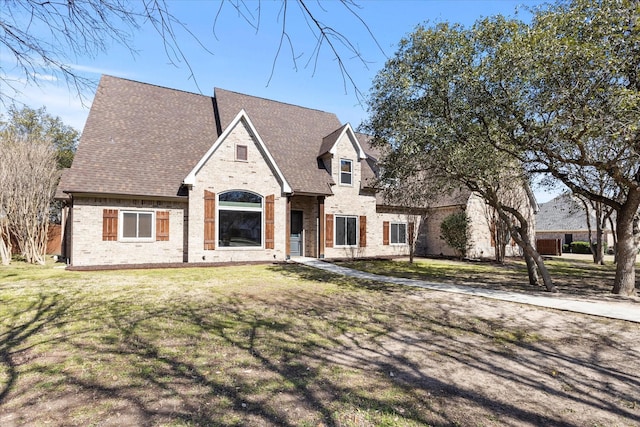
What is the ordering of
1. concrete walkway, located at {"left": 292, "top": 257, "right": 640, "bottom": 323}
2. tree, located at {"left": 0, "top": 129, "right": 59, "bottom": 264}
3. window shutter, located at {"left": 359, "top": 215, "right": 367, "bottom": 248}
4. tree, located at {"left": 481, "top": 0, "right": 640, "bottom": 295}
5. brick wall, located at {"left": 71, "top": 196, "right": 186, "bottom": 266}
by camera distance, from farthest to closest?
window shutter, located at {"left": 359, "top": 215, "right": 367, "bottom": 248} → tree, located at {"left": 0, "top": 129, "right": 59, "bottom": 264} → brick wall, located at {"left": 71, "top": 196, "right": 186, "bottom": 266} → concrete walkway, located at {"left": 292, "top": 257, "right": 640, "bottom": 323} → tree, located at {"left": 481, "top": 0, "right": 640, "bottom": 295}

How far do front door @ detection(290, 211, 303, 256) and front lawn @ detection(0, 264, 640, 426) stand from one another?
10721 mm

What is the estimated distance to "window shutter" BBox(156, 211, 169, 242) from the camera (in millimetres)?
15211

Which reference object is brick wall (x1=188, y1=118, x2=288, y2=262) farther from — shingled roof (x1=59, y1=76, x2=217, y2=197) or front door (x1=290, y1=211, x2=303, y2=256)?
front door (x1=290, y1=211, x2=303, y2=256)

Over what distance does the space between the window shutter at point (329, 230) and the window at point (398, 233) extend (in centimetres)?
467

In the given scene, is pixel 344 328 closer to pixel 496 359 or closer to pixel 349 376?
pixel 349 376

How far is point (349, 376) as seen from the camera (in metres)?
4.21

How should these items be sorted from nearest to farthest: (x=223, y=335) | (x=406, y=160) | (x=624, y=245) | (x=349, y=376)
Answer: (x=349, y=376), (x=223, y=335), (x=624, y=245), (x=406, y=160)

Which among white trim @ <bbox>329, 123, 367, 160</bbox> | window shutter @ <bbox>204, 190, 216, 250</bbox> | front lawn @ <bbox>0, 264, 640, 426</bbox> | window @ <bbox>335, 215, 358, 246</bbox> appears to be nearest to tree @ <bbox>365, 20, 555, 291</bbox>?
front lawn @ <bbox>0, 264, 640, 426</bbox>

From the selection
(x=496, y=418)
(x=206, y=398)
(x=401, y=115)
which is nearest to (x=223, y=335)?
(x=206, y=398)

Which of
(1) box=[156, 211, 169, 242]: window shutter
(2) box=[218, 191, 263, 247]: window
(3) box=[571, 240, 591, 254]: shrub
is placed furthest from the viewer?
(3) box=[571, 240, 591, 254]: shrub

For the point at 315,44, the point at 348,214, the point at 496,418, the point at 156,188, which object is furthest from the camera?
the point at 348,214

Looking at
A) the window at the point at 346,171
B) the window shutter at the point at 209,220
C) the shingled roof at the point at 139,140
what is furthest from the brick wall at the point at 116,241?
the window at the point at 346,171

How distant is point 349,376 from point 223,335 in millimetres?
2494

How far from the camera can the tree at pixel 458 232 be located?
20812mm
